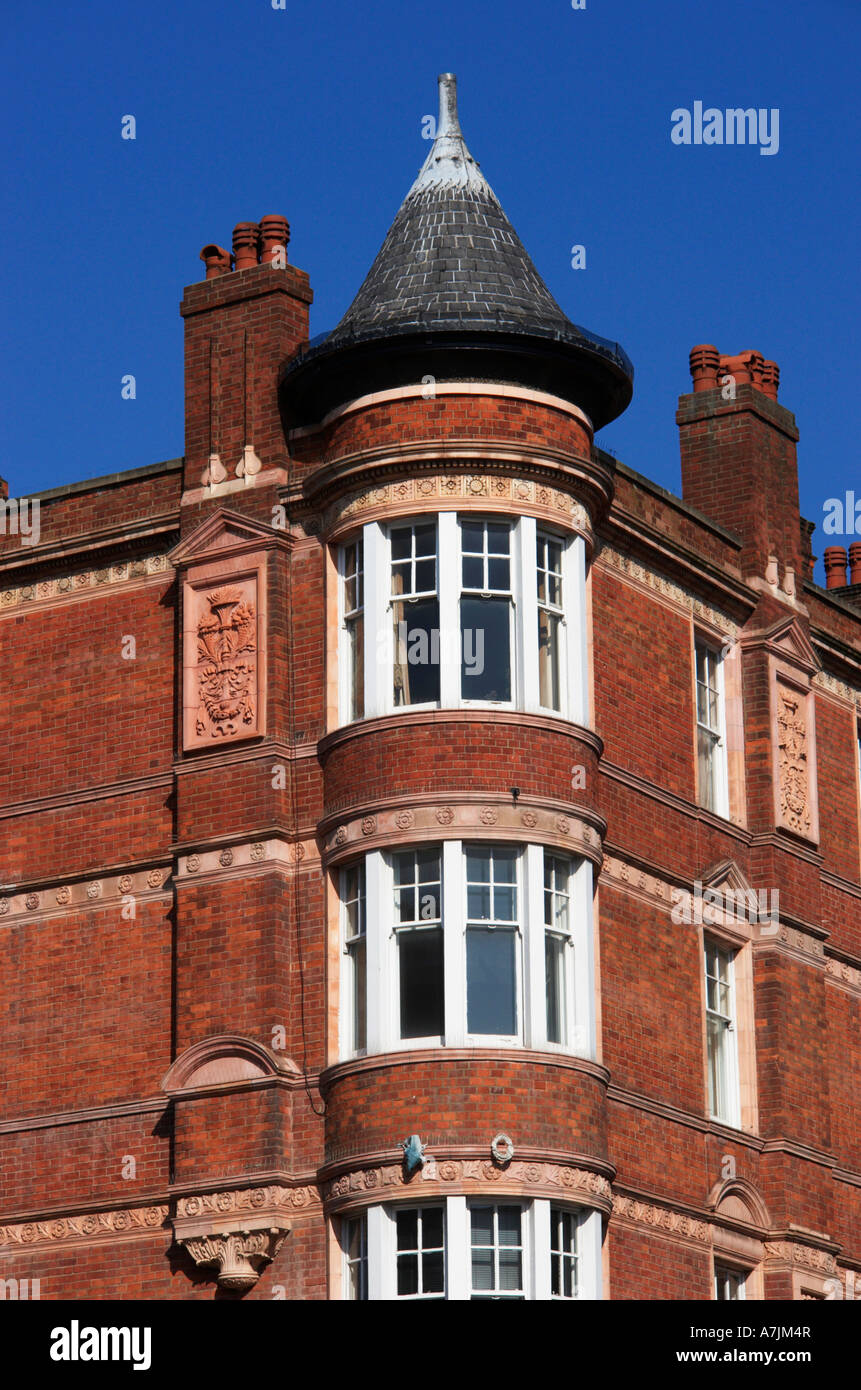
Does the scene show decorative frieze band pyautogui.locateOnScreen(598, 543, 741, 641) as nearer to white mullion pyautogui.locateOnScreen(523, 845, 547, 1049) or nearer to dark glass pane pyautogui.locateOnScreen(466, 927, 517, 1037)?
white mullion pyautogui.locateOnScreen(523, 845, 547, 1049)

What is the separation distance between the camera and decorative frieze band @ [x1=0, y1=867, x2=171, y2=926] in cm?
3409

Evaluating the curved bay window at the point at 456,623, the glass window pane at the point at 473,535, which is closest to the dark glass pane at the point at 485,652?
the curved bay window at the point at 456,623

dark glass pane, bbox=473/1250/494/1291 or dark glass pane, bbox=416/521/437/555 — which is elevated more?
dark glass pane, bbox=416/521/437/555

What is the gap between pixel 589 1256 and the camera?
3089 centimetres

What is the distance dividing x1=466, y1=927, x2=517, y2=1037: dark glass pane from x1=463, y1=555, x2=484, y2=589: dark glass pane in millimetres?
4019

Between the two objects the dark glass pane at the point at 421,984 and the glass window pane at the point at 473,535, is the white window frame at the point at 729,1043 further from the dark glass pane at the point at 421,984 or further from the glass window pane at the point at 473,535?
the glass window pane at the point at 473,535

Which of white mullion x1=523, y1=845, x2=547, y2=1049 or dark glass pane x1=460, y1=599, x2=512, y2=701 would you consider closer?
white mullion x1=523, y1=845, x2=547, y2=1049

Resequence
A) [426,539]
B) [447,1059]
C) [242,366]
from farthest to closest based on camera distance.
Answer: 1. [242,366]
2. [426,539]
3. [447,1059]

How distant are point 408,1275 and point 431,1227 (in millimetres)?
560

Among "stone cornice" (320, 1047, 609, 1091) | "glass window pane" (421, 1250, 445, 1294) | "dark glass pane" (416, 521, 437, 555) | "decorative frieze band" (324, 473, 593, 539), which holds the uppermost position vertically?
"decorative frieze band" (324, 473, 593, 539)

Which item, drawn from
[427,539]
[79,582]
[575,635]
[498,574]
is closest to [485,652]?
[498,574]

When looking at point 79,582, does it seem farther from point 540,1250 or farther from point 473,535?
point 540,1250

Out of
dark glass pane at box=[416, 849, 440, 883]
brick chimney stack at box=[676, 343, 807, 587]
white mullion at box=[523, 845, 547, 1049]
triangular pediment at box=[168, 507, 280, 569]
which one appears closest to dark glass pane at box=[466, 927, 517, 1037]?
white mullion at box=[523, 845, 547, 1049]
